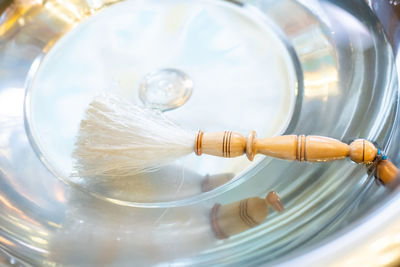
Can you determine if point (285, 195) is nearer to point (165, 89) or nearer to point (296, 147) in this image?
point (296, 147)

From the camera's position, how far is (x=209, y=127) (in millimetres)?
482

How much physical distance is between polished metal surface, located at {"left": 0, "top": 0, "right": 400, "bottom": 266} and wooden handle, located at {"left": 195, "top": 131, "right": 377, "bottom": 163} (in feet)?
0.12

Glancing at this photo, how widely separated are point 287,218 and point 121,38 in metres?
0.34

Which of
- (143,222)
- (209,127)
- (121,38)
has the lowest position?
(143,222)

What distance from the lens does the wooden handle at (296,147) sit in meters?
0.36

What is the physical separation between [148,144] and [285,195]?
142mm

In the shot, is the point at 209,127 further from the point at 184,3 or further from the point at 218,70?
the point at 184,3

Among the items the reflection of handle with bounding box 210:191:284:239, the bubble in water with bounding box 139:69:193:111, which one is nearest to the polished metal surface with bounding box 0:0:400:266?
the reflection of handle with bounding box 210:191:284:239

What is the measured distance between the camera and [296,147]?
368 millimetres

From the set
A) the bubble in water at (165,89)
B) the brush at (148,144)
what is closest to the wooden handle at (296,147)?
the brush at (148,144)

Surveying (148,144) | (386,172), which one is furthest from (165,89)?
(386,172)

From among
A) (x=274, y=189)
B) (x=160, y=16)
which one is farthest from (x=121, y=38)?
(x=274, y=189)

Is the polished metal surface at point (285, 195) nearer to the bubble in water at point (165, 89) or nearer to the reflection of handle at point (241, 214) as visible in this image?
the reflection of handle at point (241, 214)

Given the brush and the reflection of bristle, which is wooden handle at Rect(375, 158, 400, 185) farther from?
the reflection of bristle
